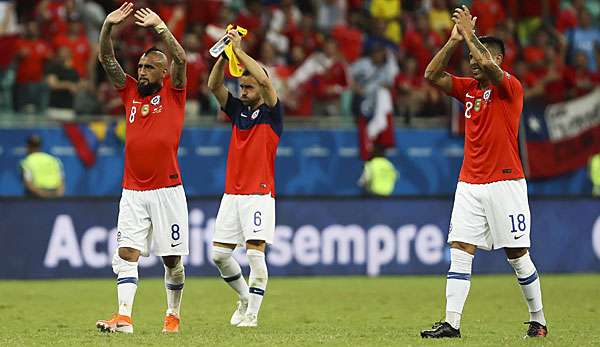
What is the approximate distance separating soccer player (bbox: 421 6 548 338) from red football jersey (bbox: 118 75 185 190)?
7.37 ft

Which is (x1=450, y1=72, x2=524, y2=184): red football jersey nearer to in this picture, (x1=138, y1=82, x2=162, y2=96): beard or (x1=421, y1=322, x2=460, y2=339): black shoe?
(x1=421, y1=322, x2=460, y2=339): black shoe

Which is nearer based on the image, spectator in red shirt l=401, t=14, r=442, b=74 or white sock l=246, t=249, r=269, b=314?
white sock l=246, t=249, r=269, b=314

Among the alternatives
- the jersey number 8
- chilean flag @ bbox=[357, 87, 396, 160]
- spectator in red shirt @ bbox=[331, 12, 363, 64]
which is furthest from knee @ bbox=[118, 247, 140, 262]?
spectator in red shirt @ bbox=[331, 12, 363, 64]

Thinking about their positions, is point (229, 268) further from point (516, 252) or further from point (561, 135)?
point (561, 135)

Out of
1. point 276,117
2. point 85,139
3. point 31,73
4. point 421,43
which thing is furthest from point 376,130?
A: point 276,117

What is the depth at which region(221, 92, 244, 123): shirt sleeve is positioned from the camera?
11875 millimetres

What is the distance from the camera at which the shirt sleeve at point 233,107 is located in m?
11.9

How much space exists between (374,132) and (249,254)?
32.7 feet

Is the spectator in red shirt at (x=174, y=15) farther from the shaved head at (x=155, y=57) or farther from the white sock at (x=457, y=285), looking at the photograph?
the white sock at (x=457, y=285)

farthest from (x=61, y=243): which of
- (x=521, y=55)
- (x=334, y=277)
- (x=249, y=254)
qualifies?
(x=521, y=55)

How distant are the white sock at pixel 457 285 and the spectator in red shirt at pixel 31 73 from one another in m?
11.8

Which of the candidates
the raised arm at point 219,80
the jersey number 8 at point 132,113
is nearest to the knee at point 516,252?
the raised arm at point 219,80

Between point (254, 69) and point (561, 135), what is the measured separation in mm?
12292

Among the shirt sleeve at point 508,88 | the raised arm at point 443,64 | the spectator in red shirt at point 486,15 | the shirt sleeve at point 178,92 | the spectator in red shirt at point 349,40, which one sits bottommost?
the shirt sleeve at point 178,92
